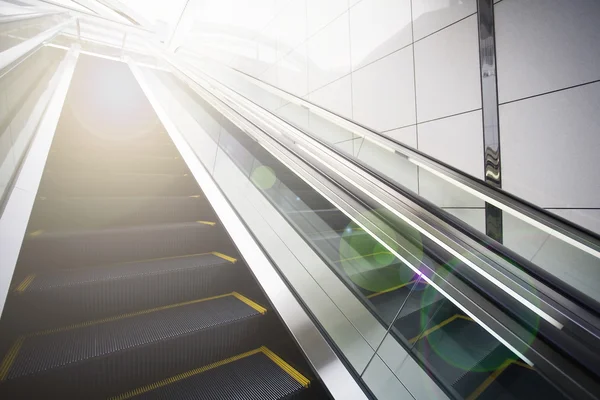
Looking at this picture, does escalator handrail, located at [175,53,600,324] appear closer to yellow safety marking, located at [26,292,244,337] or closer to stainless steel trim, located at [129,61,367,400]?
stainless steel trim, located at [129,61,367,400]

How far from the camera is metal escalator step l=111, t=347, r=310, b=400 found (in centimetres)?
119

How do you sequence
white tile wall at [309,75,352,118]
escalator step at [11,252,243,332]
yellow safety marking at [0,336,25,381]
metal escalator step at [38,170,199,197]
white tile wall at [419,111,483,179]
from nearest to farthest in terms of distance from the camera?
yellow safety marking at [0,336,25,381] → escalator step at [11,252,243,332] → white tile wall at [419,111,483,179] → metal escalator step at [38,170,199,197] → white tile wall at [309,75,352,118]

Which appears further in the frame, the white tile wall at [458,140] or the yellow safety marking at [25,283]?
the white tile wall at [458,140]

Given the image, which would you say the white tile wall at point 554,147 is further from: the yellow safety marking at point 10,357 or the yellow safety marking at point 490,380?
the yellow safety marking at point 10,357

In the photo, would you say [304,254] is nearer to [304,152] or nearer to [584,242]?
[304,152]

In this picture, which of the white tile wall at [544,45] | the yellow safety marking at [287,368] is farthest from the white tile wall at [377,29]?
the yellow safety marking at [287,368]

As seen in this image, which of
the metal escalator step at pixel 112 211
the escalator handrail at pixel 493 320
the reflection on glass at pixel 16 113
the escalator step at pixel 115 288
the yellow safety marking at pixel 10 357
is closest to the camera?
the escalator handrail at pixel 493 320

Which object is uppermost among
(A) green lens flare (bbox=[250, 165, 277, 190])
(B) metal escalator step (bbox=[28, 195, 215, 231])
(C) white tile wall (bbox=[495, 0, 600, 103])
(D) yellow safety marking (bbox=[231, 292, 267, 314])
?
(C) white tile wall (bbox=[495, 0, 600, 103])

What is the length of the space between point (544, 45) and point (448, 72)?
1.75 ft

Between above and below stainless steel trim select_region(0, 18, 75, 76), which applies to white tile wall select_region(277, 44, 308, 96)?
above

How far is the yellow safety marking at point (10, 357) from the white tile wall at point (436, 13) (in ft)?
9.39

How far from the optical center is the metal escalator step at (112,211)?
1802 millimetres

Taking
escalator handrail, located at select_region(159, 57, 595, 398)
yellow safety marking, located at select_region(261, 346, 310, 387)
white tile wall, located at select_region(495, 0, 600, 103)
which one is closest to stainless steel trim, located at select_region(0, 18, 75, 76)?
yellow safety marking, located at select_region(261, 346, 310, 387)

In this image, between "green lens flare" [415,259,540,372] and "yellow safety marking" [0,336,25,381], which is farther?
"yellow safety marking" [0,336,25,381]
